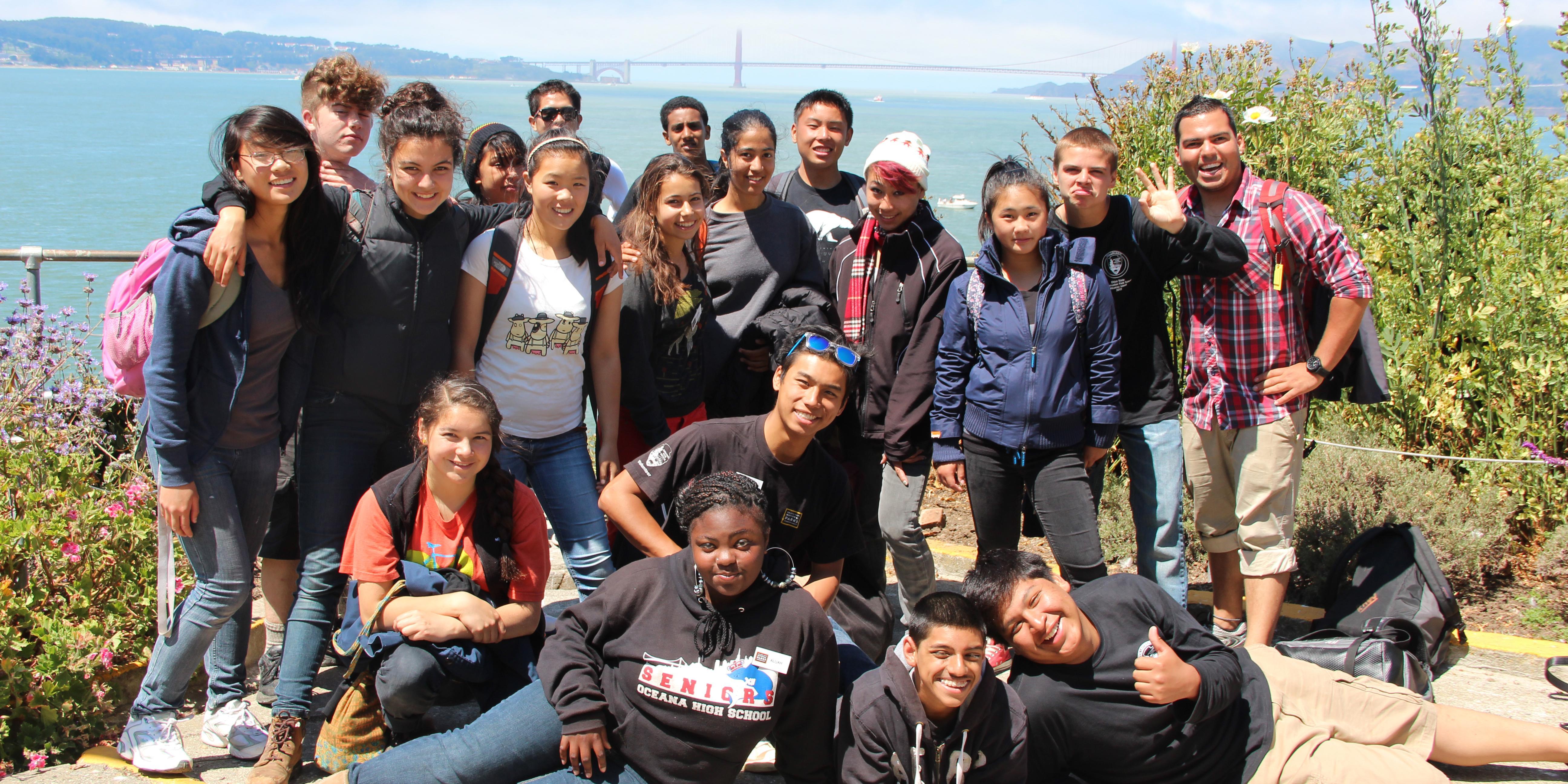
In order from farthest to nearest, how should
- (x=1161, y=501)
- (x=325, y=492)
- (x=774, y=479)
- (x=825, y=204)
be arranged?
(x=825, y=204)
(x=1161, y=501)
(x=325, y=492)
(x=774, y=479)

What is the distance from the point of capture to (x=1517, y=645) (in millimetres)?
4051

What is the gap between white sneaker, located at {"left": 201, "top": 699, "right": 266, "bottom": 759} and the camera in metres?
3.09

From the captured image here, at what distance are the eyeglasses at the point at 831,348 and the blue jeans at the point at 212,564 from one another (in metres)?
1.63

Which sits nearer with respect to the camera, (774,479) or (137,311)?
(137,311)

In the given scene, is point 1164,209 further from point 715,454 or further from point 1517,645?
point 1517,645

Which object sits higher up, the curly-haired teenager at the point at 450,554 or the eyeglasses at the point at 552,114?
the eyeglasses at the point at 552,114

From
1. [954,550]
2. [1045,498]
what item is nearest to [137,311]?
[1045,498]

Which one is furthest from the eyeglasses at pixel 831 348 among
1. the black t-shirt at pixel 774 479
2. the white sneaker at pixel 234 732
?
the white sneaker at pixel 234 732

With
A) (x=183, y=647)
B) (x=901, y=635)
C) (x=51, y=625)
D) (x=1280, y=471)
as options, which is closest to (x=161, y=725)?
(x=183, y=647)

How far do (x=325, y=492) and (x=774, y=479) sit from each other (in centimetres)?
Answer: 137

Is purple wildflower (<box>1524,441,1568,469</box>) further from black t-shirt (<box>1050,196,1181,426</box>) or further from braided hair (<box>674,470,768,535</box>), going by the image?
braided hair (<box>674,470,768,535</box>)

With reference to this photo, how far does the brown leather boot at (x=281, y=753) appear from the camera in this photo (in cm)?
295

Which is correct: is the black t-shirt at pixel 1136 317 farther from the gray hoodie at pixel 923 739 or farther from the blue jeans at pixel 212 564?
the blue jeans at pixel 212 564

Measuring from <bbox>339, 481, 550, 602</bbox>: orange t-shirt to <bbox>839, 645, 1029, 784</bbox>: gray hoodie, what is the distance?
1.04 metres
